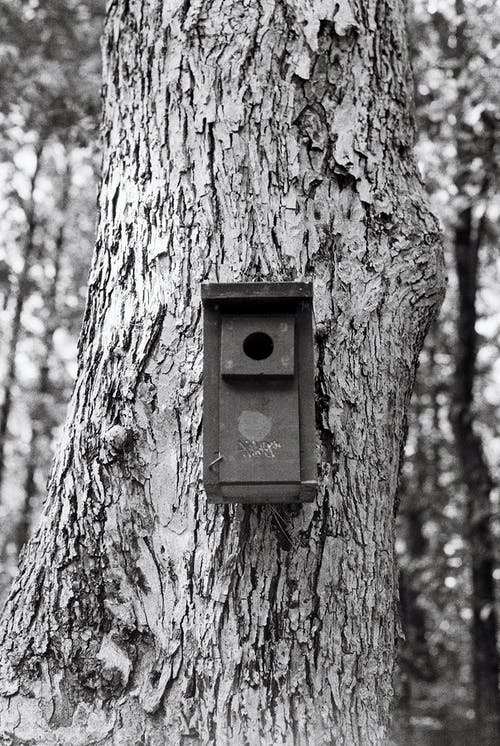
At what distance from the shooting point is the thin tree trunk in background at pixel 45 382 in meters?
10.1

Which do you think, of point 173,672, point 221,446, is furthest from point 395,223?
point 173,672

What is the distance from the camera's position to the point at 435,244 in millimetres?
2217

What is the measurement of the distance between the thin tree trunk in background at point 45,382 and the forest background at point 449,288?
0.10 feet

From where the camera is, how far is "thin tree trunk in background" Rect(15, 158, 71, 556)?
33.2ft

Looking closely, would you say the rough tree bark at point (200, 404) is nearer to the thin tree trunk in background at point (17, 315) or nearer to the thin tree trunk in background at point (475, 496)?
the thin tree trunk in background at point (475, 496)

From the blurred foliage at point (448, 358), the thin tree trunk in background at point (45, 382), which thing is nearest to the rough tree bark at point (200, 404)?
the blurred foliage at point (448, 358)

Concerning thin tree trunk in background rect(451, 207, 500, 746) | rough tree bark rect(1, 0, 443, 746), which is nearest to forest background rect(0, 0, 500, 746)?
thin tree trunk in background rect(451, 207, 500, 746)

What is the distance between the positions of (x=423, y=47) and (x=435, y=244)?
6118 mm

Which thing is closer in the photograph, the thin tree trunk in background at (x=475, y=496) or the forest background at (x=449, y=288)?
the forest background at (x=449, y=288)

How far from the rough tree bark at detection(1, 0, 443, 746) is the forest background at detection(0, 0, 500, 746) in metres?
1.05

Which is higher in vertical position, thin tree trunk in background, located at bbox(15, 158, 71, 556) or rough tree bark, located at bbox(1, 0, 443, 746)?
thin tree trunk in background, located at bbox(15, 158, 71, 556)

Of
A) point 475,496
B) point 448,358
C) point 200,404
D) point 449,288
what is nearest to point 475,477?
point 475,496

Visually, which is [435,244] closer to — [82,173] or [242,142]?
[242,142]

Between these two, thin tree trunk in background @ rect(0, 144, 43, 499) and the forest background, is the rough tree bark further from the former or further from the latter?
thin tree trunk in background @ rect(0, 144, 43, 499)
